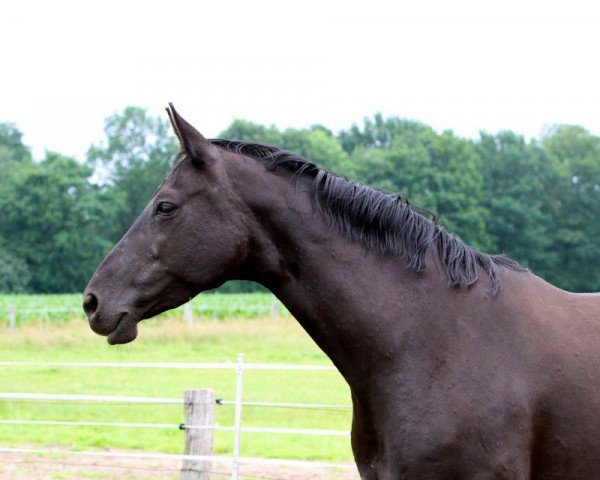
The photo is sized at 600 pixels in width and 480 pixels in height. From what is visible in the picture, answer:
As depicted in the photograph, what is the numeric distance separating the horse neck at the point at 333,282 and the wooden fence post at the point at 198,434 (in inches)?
196

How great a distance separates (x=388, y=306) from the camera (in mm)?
3623

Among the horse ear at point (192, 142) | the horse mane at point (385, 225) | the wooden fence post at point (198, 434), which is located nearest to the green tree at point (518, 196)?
the wooden fence post at point (198, 434)

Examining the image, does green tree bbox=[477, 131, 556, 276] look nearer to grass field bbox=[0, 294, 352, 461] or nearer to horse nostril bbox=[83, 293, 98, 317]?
grass field bbox=[0, 294, 352, 461]

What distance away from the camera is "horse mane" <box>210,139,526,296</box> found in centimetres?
371

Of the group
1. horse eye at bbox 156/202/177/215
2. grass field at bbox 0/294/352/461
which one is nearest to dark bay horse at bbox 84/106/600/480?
horse eye at bbox 156/202/177/215

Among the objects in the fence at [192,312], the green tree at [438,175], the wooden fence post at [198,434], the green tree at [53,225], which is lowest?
the green tree at [53,225]

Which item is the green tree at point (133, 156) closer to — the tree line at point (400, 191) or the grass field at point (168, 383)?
the tree line at point (400, 191)

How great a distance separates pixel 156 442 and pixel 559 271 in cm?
4527

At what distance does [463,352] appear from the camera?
3.52 metres

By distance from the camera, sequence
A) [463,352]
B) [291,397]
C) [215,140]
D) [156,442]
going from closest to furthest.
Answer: [463,352]
[215,140]
[156,442]
[291,397]

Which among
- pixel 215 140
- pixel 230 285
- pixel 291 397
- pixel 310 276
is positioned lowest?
pixel 230 285

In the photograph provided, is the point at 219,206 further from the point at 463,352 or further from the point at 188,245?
the point at 463,352

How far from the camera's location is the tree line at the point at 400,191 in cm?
5234

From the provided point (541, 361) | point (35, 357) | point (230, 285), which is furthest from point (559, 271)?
point (541, 361)
